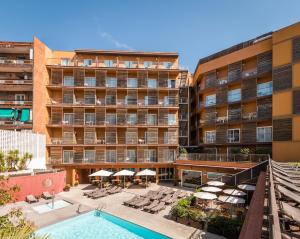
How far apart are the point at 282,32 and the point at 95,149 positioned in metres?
29.3

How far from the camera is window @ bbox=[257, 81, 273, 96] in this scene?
24.6m

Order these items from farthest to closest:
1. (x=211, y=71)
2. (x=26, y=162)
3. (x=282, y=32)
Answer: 1. (x=211, y=71)
2. (x=26, y=162)
3. (x=282, y=32)

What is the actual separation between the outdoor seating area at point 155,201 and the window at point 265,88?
16.6 metres

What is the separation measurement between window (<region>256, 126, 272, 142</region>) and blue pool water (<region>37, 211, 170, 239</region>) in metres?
18.7

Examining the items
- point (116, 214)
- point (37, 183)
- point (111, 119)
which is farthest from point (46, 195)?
point (111, 119)

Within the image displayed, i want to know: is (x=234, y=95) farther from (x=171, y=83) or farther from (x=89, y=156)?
(x=89, y=156)

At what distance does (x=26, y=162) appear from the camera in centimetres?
2559

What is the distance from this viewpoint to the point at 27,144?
84.8 feet

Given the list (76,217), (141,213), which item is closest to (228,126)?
A: (141,213)

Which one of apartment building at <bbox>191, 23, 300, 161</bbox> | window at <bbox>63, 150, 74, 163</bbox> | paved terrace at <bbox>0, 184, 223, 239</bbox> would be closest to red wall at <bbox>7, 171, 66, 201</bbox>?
paved terrace at <bbox>0, 184, 223, 239</bbox>

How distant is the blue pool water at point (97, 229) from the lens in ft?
46.4

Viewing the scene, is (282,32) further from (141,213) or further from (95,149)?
(95,149)

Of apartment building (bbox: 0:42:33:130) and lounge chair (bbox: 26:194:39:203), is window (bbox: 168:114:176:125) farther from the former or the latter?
apartment building (bbox: 0:42:33:130)

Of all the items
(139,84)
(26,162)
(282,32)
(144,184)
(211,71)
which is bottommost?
(144,184)
